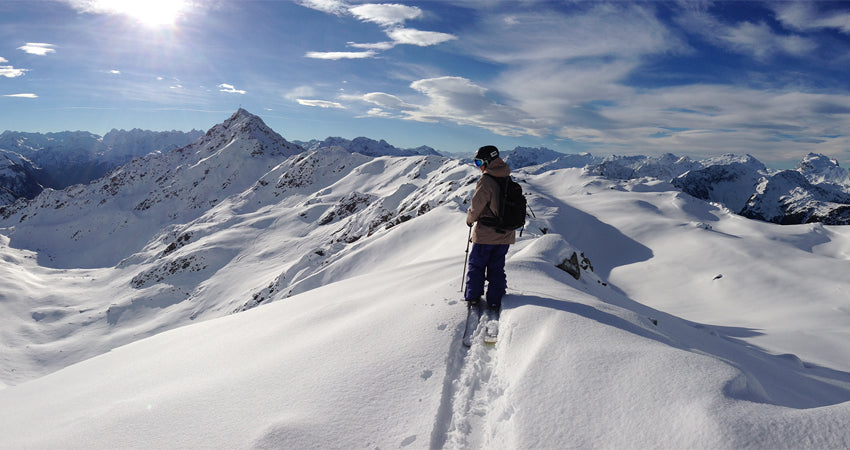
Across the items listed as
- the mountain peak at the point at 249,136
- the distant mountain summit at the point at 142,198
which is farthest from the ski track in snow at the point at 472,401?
the mountain peak at the point at 249,136

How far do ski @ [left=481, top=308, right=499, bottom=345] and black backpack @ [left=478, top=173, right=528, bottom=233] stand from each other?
1.36 meters

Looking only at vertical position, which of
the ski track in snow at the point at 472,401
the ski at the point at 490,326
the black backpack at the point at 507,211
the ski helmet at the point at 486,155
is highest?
the ski helmet at the point at 486,155

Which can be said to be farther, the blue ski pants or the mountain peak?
the mountain peak

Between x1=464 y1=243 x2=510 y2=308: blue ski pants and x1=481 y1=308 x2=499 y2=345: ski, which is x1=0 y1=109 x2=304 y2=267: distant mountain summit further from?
x1=481 y1=308 x2=499 y2=345: ski

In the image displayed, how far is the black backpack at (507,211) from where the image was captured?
590 centimetres

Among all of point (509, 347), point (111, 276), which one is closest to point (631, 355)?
point (509, 347)

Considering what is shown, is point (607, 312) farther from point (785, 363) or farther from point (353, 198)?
point (353, 198)

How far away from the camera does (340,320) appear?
19.6 ft

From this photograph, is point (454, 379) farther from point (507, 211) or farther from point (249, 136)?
point (249, 136)

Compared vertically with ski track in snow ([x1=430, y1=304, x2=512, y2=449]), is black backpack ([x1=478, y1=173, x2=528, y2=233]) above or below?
above

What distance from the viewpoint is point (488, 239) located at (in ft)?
19.8

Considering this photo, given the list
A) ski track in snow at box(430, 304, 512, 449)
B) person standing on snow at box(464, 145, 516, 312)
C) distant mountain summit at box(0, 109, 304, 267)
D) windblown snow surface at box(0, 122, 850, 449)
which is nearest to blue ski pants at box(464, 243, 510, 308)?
person standing on snow at box(464, 145, 516, 312)

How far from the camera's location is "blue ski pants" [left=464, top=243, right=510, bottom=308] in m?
5.83

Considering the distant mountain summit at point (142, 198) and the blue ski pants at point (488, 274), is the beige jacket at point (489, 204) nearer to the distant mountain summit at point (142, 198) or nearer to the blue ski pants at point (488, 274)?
the blue ski pants at point (488, 274)
